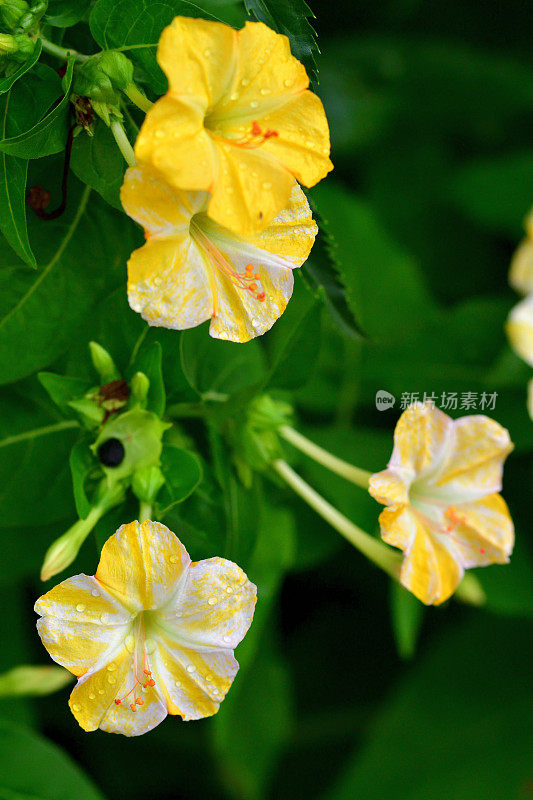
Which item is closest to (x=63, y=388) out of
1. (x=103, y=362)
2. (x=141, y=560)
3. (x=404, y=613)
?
(x=103, y=362)

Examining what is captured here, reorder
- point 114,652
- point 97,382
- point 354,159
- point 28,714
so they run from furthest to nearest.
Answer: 1. point 354,159
2. point 28,714
3. point 97,382
4. point 114,652

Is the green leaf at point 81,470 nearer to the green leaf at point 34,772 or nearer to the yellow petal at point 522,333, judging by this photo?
the green leaf at point 34,772

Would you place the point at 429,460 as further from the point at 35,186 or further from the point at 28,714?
the point at 28,714

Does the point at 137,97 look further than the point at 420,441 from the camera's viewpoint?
No

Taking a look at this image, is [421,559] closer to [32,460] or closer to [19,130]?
[32,460]

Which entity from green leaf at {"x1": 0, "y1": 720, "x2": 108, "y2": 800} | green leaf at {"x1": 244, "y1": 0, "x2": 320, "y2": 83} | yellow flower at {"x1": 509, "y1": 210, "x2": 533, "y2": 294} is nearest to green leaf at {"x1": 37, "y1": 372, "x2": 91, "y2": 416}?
green leaf at {"x1": 244, "y1": 0, "x2": 320, "y2": 83}

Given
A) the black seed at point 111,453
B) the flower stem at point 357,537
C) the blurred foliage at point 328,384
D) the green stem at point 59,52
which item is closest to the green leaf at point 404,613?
the blurred foliage at point 328,384

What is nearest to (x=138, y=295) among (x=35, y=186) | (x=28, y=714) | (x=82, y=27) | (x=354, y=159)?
(x=35, y=186)
